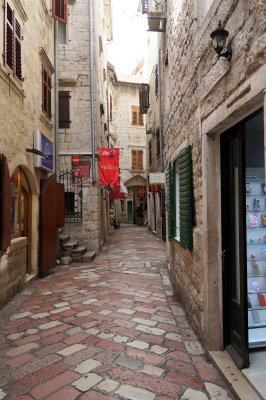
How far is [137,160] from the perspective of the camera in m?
24.6

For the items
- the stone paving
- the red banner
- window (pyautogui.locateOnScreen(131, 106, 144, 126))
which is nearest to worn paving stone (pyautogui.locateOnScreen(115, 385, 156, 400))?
the stone paving

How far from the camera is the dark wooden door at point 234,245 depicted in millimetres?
2639

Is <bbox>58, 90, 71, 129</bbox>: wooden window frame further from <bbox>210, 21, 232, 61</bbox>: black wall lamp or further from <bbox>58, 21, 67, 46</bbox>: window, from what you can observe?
<bbox>210, 21, 232, 61</bbox>: black wall lamp

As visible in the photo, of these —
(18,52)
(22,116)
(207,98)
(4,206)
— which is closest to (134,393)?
(207,98)

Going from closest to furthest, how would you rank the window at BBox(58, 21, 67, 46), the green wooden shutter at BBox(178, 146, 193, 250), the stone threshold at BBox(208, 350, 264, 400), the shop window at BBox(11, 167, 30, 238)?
the stone threshold at BBox(208, 350, 264, 400) → the green wooden shutter at BBox(178, 146, 193, 250) → the shop window at BBox(11, 167, 30, 238) → the window at BBox(58, 21, 67, 46)

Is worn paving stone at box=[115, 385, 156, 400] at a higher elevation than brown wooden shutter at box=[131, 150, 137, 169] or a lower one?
lower

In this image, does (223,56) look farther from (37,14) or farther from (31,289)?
(37,14)

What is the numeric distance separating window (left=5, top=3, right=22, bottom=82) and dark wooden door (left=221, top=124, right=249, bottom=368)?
4.14 meters

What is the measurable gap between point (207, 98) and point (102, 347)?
3.02 metres

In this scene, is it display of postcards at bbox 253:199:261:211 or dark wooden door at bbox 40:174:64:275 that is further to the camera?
dark wooden door at bbox 40:174:64:275

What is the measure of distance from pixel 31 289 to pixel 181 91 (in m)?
4.77

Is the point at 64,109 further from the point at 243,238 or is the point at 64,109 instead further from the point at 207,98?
the point at 243,238

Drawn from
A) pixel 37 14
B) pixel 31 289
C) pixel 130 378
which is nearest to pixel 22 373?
pixel 130 378

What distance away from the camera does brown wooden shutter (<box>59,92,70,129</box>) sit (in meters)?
10.4
